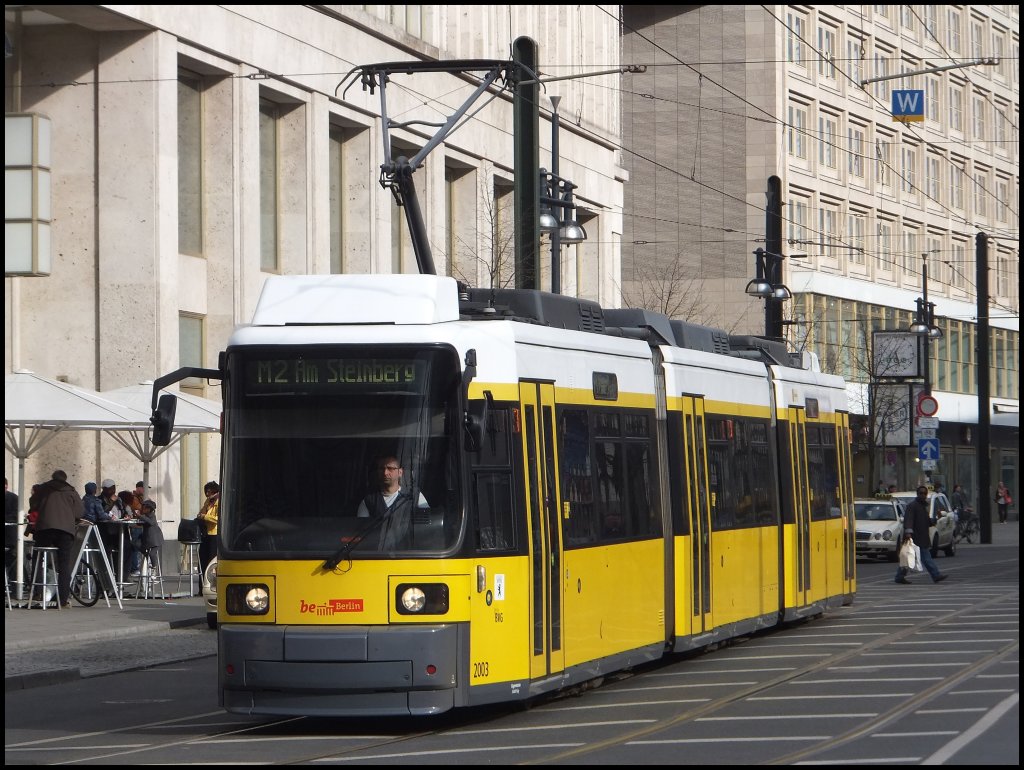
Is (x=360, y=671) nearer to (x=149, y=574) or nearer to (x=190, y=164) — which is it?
(x=149, y=574)

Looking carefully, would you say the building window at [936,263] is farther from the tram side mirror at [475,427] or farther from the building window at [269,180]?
the tram side mirror at [475,427]

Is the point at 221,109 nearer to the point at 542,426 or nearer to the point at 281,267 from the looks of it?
the point at 281,267

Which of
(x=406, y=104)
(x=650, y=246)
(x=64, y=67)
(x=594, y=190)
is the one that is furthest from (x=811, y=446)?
(x=650, y=246)

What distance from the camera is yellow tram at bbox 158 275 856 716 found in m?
12.4

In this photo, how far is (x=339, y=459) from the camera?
41.2 feet

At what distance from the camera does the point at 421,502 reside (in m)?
12.6

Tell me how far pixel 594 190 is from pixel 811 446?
30.7 meters

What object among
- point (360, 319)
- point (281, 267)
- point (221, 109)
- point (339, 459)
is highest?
point (221, 109)

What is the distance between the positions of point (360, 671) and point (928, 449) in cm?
3802

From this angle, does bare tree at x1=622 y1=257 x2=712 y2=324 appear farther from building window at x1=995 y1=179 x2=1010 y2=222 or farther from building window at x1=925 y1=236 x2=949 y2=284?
building window at x1=995 y1=179 x2=1010 y2=222

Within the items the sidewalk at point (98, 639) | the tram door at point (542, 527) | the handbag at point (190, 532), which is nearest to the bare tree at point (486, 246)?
the handbag at point (190, 532)

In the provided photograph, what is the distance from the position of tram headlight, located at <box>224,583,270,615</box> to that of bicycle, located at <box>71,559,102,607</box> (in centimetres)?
1333

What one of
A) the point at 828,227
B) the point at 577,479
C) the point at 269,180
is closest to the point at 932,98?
the point at 828,227

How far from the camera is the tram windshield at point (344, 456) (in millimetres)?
12516
